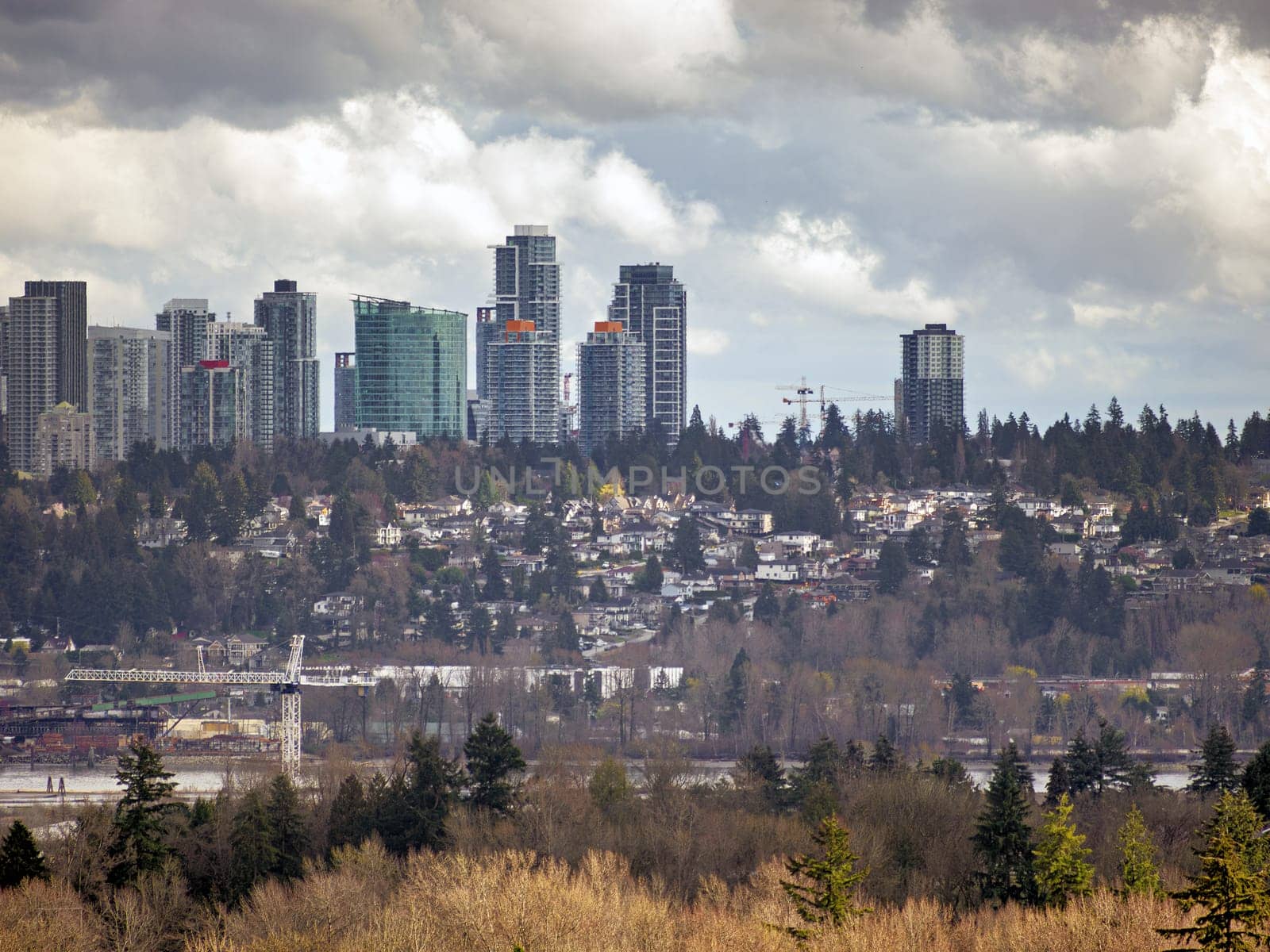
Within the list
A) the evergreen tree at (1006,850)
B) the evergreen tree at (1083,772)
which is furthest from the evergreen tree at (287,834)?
the evergreen tree at (1083,772)

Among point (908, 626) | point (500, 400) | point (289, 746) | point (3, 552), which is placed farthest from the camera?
point (500, 400)

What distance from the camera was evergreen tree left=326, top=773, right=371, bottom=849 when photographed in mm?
35594

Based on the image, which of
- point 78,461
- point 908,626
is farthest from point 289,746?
point 78,461

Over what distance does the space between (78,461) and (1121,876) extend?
9672 cm

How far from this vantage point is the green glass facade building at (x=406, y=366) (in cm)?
12588

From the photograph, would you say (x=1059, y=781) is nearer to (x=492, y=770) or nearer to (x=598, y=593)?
(x=492, y=770)

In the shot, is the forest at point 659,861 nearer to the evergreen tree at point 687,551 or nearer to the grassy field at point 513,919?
the grassy field at point 513,919

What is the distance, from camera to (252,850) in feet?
109

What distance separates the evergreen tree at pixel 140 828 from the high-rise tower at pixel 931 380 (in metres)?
92.1

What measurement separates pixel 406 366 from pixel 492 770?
90708mm

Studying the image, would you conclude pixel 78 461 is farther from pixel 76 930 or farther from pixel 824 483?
pixel 76 930

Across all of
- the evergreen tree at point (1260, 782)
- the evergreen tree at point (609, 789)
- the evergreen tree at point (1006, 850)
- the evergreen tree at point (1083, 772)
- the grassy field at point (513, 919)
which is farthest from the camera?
the evergreen tree at point (1083, 772)

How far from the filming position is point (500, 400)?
422 feet

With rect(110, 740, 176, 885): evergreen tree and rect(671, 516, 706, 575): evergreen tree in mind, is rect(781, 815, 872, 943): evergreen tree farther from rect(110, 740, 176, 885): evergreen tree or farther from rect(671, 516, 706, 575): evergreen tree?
rect(671, 516, 706, 575): evergreen tree
